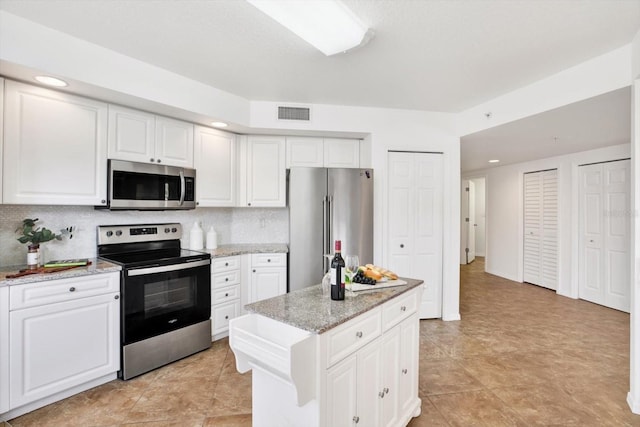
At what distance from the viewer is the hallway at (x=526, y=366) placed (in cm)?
201

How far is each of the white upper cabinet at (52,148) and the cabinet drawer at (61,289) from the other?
0.63 m

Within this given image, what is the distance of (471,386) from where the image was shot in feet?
7.59

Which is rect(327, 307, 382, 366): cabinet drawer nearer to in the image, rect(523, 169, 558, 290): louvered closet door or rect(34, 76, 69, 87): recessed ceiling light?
rect(34, 76, 69, 87): recessed ceiling light

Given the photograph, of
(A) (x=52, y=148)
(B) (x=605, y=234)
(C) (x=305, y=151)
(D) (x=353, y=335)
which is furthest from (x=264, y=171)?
(B) (x=605, y=234)

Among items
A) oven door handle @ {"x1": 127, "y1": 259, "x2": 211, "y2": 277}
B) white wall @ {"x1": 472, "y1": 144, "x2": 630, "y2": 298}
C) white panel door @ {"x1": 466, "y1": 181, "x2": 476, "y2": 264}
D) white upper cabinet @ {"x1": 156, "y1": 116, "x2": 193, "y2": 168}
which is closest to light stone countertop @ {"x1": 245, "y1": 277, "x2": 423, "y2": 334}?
oven door handle @ {"x1": 127, "y1": 259, "x2": 211, "y2": 277}

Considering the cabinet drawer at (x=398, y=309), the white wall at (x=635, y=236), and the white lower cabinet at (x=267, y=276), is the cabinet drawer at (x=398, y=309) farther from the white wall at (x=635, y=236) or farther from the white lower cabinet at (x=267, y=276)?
the white lower cabinet at (x=267, y=276)

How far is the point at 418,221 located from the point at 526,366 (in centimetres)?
173

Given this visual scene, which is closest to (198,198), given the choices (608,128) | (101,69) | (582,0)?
(101,69)

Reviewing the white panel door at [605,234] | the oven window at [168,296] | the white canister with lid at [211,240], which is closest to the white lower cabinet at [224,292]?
the oven window at [168,296]

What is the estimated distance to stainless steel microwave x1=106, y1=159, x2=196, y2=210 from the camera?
2547mm

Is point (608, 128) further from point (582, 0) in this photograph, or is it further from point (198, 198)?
point (198, 198)

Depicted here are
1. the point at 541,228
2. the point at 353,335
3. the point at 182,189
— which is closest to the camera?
the point at 353,335

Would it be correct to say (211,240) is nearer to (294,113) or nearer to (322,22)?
(294,113)

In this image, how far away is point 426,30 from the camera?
6.60ft
